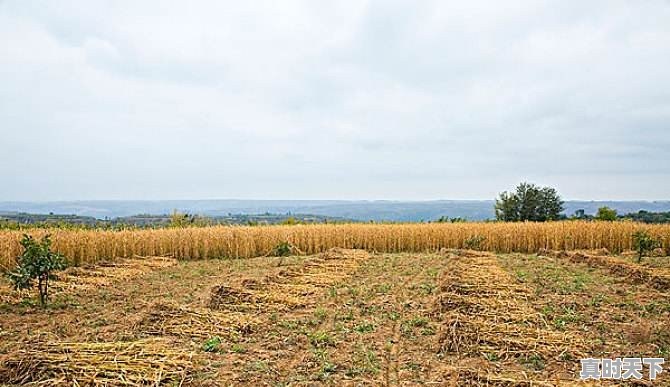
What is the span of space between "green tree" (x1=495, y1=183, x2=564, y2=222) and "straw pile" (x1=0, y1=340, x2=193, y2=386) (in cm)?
2716

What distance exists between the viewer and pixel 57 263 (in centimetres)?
802

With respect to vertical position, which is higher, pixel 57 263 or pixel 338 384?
pixel 57 263

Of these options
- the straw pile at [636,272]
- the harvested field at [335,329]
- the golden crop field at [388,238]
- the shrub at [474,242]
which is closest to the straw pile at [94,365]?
the harvested field at [335,329]

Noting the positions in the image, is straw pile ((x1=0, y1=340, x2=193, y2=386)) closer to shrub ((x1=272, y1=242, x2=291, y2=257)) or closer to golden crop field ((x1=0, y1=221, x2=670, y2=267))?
golden crop field ((x1=0, y1=221, x2=670, y2=267))

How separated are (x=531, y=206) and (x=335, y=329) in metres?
25.7

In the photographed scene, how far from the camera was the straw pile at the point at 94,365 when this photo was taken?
14.4 feet

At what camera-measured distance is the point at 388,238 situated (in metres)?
17.5

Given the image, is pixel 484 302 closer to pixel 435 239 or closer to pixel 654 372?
pixel 654 372

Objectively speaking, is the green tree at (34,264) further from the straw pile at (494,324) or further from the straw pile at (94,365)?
the straw pile at (494,324)

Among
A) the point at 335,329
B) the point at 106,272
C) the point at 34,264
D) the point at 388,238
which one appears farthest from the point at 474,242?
the point at 34,264

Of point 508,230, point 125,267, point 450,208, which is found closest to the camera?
point 125,267

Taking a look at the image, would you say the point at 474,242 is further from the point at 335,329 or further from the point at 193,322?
the point at 193,322

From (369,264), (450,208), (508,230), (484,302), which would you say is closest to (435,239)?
(508,230)

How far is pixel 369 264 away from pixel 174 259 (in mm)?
6294
